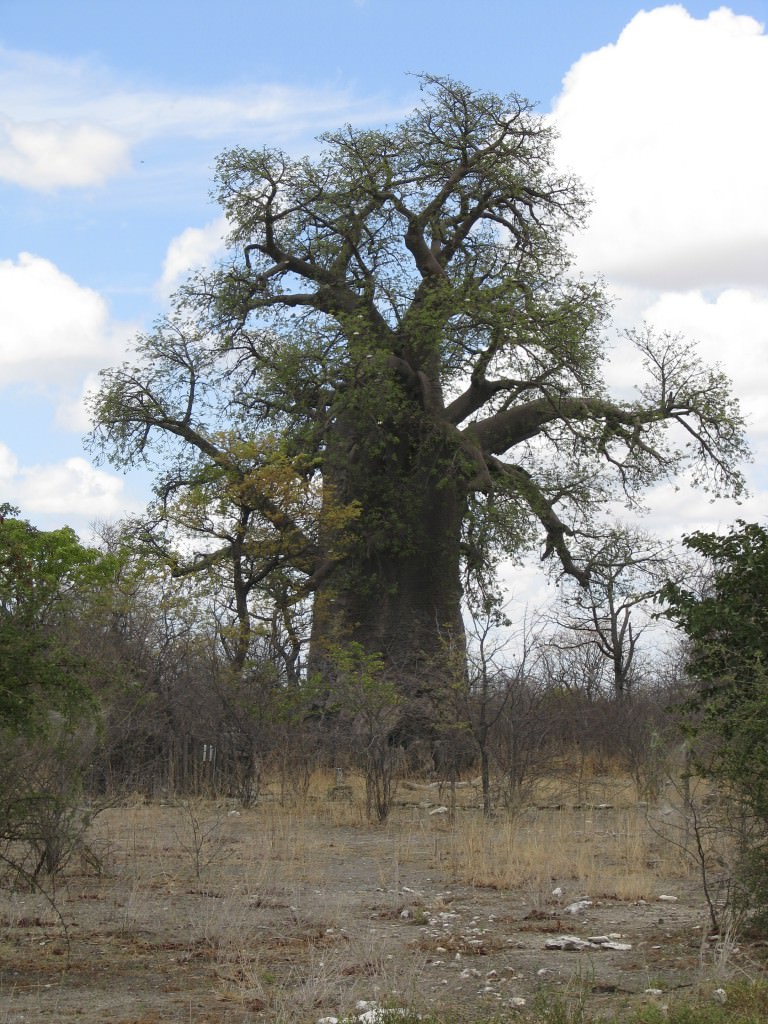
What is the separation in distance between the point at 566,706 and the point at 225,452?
694 cm

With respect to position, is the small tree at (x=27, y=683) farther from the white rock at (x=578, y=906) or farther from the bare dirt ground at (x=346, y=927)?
the white rock at (x=578, y=906)

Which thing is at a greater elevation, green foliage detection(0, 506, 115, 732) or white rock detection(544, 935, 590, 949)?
green foliage detection(0, 506, 115, 732)

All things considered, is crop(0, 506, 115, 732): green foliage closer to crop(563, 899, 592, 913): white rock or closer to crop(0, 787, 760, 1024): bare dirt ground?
crop(0, 787, 760, 1024): bare dirt ground

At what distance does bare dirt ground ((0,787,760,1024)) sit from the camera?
5.64 metres

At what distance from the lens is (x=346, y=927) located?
7.41 m

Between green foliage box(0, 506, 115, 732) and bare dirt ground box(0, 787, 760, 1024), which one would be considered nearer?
bare dirt ground box(0, 787, 760, 1024)

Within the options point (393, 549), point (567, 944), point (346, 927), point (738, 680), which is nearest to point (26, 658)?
point (346, 927)

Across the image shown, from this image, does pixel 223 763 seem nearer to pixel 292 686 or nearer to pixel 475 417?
pixel 292 686

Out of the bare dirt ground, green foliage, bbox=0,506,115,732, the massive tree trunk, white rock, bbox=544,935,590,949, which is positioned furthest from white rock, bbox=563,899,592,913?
the massive tree trunk

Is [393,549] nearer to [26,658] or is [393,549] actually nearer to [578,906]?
[578,906]

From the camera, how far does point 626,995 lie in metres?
5.66

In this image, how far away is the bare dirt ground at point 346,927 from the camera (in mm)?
5645

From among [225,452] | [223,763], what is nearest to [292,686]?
[223,763]

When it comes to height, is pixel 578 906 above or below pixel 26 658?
below
